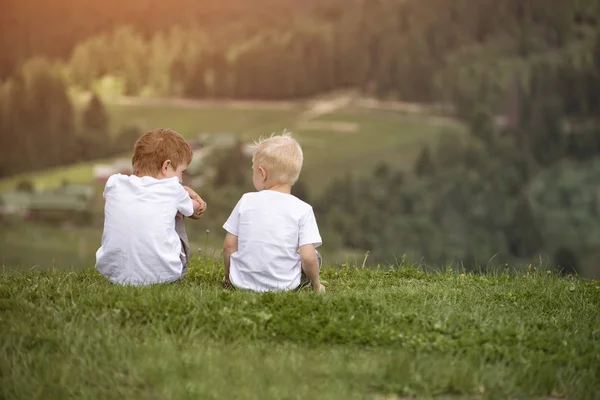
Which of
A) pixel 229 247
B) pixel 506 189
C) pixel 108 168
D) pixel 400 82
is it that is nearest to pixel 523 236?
pixel 506 189

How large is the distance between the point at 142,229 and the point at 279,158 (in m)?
0.99

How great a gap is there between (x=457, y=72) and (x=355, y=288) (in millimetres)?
26968

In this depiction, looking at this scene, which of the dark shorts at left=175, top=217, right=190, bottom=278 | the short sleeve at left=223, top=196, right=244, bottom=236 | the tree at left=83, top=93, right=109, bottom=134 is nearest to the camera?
the short sleeve at left=223, top=196, right=244, bottom=236

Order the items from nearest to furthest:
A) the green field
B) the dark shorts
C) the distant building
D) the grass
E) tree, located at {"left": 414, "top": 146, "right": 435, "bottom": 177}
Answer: the grass → the dark shorts → the distant building → the green field → tree, located at {"left": 414, "top": 146, "right": 435, "bottom": 177}

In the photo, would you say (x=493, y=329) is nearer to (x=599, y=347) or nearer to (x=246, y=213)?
(x=599, y=347)

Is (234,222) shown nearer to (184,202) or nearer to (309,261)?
(184,202)

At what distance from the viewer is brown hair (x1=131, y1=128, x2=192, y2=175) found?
232 inches

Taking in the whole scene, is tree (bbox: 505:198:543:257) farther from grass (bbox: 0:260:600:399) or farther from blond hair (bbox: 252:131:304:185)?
blond hair (bbox: 252:131:304:185)

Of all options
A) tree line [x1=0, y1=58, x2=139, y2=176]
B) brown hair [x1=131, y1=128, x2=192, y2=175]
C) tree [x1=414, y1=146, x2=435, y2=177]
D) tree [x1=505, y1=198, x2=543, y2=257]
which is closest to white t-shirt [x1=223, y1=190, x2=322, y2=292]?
brown hair [x1=131, y1=128, x2=192, y2=175]

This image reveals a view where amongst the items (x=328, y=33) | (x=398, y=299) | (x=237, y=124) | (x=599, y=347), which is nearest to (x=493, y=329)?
(x=599, y=347)

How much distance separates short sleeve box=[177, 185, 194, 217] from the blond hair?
498 mm

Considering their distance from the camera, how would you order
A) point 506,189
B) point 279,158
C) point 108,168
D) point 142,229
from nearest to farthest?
point 142,229, point 279,158, point 108,168, point 506,189

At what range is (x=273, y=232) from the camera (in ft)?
18.6

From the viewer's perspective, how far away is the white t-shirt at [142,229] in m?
5.66
